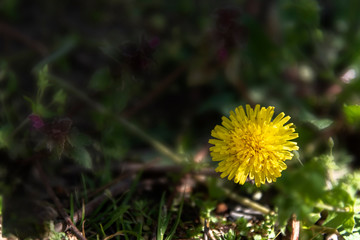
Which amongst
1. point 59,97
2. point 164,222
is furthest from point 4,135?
point 164,222

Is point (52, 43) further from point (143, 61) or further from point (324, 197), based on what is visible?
point (324, 197)

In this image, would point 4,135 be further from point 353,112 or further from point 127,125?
point 353,112

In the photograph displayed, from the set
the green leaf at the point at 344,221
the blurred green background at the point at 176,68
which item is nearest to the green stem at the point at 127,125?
the blurred green background at the point at 176,68

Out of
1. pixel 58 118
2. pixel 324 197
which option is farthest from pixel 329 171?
pixel 58 118

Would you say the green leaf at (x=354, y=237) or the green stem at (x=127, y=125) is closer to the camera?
Result: the green leaf at (x=354, y=237)

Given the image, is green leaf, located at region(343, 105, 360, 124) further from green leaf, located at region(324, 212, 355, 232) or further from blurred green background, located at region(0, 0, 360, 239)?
green leaf, located at region(324, 212, 355, 232)

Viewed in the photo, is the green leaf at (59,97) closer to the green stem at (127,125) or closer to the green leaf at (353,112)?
the green stem at (127,125)

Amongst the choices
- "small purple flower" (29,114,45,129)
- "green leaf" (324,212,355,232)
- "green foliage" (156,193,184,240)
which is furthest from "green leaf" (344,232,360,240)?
"small purple flower" (29,114,45,129)

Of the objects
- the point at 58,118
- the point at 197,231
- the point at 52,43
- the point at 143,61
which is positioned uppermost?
the point at 52,43
